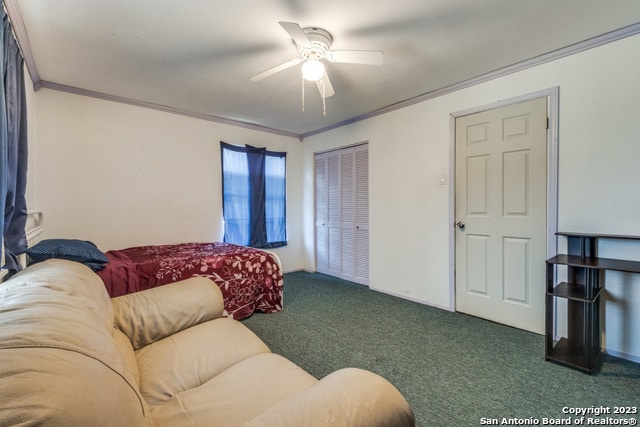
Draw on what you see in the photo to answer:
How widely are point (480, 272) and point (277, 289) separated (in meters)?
2.13

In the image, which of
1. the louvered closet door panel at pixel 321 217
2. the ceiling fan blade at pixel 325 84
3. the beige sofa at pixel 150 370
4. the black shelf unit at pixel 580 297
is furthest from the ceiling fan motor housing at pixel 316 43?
the louvered closet door panel at pixel 321 217

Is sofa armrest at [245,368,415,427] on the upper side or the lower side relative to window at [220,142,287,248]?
lower

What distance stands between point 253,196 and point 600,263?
12.5ft

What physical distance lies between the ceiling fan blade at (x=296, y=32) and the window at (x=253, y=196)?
245 cm

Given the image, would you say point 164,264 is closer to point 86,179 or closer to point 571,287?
point 86,179

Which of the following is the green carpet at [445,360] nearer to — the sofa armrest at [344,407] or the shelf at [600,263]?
the shelf at [600,263]

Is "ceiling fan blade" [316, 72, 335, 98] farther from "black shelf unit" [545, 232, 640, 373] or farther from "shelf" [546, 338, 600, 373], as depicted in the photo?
"shelf" [546, 338, 600, 373]

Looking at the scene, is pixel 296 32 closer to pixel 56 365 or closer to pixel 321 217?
pixel 56 365

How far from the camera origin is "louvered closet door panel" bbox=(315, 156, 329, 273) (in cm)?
455

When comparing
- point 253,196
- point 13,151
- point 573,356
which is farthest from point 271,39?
point 573,356

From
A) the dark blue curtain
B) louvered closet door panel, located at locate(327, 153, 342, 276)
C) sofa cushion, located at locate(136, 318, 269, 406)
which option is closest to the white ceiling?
the dark blue curtain

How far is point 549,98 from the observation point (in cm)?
237

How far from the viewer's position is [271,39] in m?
2.12

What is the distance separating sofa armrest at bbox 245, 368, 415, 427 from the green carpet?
0.92 m
